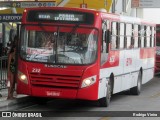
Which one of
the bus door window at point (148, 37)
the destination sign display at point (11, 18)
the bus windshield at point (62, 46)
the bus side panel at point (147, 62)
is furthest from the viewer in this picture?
the bus door window at point (148, 37)

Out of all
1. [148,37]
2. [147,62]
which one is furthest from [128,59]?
[148,37]

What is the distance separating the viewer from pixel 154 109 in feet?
51.0

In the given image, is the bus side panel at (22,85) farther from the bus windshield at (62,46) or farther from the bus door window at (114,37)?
the bus door window at (114,37)

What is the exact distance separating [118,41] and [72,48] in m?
3.03

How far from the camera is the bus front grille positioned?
14180 mm

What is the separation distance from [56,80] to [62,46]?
883 mm

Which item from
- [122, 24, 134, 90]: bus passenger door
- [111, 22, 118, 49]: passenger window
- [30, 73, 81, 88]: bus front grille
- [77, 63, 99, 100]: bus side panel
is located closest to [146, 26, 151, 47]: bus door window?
[122, 24, 134, 90]: bus passenger door

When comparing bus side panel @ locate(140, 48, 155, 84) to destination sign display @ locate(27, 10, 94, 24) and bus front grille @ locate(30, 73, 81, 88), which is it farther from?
bus front grille @ locate(30, 73, 81, 88)

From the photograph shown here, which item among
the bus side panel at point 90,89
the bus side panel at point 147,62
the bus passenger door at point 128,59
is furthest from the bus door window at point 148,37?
the bus side panel at point 90,89

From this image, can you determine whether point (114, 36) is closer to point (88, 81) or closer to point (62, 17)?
point (62, 17)

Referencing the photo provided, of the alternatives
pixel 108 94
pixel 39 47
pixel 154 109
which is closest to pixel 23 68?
pixel 39 47

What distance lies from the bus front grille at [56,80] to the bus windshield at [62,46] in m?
0.38

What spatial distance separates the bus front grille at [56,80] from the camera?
46.5 feet

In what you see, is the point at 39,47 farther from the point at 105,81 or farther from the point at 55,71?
the point at 105,81
